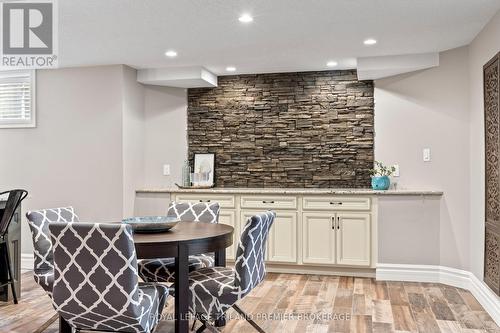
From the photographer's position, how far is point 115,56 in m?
4.70

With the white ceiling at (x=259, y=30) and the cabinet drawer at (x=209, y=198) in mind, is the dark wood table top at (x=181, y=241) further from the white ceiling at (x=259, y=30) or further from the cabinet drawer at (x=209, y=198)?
the cabinet drawer at (x=209, y=198)

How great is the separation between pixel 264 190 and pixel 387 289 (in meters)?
1.61

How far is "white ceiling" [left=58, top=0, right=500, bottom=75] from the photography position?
3.26m

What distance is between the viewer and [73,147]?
523 centimetres

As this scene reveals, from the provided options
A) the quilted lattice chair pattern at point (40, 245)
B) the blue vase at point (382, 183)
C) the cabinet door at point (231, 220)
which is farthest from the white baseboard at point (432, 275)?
the quilted lattice chair pattern at point (40, 245)

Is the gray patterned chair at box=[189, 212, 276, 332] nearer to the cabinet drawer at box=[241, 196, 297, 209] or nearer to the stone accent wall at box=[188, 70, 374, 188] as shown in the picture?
the cabinet drawer at box=[241, 196, 297, 209]

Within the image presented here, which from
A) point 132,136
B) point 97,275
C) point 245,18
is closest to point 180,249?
point 97,275

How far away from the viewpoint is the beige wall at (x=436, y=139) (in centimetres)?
454

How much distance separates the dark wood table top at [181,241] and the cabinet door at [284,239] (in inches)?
75.9

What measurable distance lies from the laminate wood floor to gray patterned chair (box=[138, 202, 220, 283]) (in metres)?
0.35

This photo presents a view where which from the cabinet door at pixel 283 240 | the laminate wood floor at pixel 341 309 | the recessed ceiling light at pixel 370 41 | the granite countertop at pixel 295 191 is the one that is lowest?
the laminate wood floor at pixel 341 309

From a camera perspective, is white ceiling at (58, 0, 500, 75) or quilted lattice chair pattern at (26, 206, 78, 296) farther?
white ceiling at (58, 0, 500, 75)

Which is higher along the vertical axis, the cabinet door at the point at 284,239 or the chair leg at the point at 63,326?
the cabinet door at the point at 284,239

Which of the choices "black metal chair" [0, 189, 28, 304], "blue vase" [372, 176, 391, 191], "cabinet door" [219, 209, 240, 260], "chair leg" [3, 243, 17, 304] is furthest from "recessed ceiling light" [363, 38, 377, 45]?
"chair leg" [3, 243, 17, 304]
